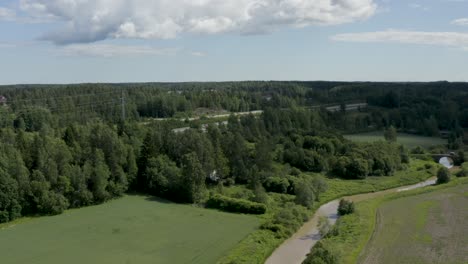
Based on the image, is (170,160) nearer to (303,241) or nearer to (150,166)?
(150,166)

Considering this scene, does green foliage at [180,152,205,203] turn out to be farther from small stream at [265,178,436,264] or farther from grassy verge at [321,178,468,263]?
grassy verge at [321,178,468,263]

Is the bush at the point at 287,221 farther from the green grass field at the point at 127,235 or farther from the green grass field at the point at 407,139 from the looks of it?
the green grass field at the point at 407,139

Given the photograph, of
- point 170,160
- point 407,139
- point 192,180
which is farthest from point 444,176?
point 407,139

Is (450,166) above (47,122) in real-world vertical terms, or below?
below

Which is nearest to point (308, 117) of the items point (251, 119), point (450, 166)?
point (251, 119)

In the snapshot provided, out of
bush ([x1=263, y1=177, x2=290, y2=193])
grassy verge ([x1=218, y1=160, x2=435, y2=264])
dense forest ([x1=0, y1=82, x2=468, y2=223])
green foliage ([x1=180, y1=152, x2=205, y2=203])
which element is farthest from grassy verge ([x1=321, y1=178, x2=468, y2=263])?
green foliage ([x1=180, y1=152, x2=205, y2=203])

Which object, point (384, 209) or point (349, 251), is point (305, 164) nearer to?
point (384, 209)
